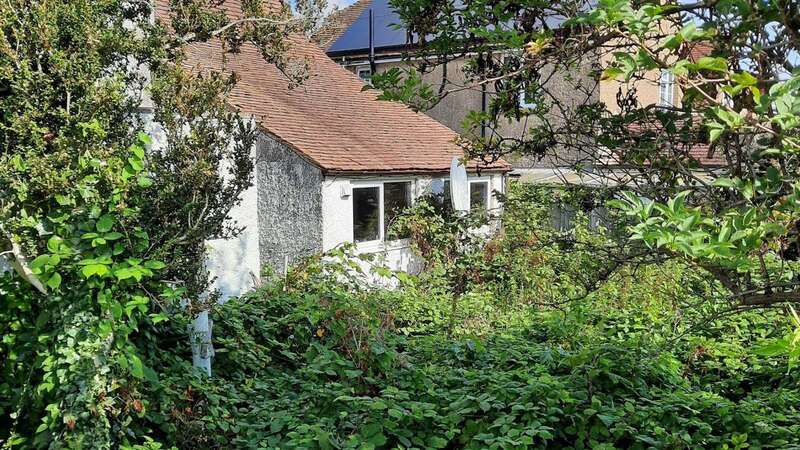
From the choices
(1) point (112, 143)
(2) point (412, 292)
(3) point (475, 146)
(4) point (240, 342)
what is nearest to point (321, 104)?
(2) point (412, 292)

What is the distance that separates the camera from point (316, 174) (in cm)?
1068

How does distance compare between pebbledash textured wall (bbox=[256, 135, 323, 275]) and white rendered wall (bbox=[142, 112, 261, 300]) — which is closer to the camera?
white rendered wall (bbox=[142, 112, 261, 300])

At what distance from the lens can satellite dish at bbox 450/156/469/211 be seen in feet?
40.3

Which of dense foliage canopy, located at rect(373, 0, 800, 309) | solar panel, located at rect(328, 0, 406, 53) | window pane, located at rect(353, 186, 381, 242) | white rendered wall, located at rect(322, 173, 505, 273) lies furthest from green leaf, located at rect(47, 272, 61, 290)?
solar panel, located at rect(328, 0, 406, 53)

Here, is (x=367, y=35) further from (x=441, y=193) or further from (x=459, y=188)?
(x=459, y=188)

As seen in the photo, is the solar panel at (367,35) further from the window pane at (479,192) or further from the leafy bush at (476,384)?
the leafy bush at (476,384)

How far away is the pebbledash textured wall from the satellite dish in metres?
2.91

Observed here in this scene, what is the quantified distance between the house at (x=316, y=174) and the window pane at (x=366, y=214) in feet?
0.06

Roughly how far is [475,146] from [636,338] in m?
3.58

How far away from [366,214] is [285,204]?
1.64m

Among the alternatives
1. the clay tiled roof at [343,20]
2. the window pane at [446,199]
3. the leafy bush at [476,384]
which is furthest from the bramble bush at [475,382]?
the clay tiled roof at [343,20]

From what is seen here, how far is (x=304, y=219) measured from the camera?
10945mm

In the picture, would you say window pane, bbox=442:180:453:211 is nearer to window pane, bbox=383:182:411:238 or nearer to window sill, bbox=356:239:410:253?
window pane, bbox=383:182:411:238

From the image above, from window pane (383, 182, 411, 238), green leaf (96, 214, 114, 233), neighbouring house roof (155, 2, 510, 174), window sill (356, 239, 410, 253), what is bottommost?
window sill (356, 239, 410, 253)
